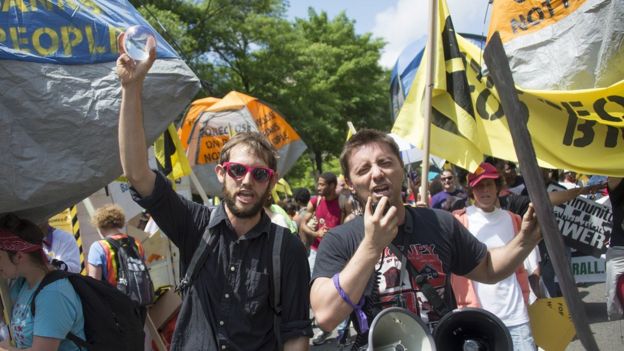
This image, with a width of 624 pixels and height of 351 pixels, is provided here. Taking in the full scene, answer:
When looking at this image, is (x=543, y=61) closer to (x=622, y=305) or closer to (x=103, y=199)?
(x=622, y=305)

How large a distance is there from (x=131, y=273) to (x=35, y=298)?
218 centimetres

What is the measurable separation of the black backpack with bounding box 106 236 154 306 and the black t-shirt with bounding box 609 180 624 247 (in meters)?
3.66

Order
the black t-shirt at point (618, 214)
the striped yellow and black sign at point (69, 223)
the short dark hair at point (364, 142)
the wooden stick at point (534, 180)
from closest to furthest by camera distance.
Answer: the wooden stick at point (534, 180), the short dark hair at point (364, 142), the black t-shirt at point (618, 214), the striped yellow and black sign at point (69, 223)

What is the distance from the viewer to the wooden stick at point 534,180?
1876mm

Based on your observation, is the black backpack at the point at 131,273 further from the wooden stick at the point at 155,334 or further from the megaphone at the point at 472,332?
the megaphone at the point at 472,332

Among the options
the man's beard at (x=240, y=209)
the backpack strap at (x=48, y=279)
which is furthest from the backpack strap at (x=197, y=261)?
the backpack strap at (x=48, y=279)

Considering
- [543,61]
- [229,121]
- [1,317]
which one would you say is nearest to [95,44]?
[1,317]

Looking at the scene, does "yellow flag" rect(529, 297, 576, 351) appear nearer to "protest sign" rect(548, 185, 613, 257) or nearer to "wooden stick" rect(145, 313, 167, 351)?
"wooden stick" rect(145, 313, 167, 351)

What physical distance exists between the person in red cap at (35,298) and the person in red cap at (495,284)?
265cm

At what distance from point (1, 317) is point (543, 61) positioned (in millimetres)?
3984

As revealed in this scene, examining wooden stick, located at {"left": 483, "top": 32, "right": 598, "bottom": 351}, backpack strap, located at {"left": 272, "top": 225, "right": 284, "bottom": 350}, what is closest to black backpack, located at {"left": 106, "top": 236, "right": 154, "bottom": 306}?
Answer: backpack strap, located at {"left": 272, "top": 225, "right": 284, "bottom": 350}

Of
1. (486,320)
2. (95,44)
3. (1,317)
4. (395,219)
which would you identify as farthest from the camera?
(1,317)

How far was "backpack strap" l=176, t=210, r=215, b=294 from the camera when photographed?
8.48 ft

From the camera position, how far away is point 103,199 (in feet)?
24.4
